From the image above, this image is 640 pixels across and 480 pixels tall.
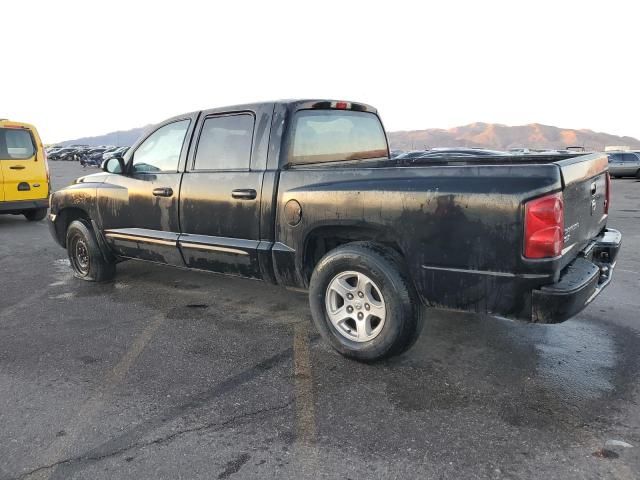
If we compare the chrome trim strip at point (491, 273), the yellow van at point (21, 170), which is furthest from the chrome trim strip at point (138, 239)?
the yellow van at point (21, 170)

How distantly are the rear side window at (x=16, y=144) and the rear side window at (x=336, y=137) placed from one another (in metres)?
8.29

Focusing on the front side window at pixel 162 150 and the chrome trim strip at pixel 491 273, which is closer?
the chrome trim strip at pixel 491 273

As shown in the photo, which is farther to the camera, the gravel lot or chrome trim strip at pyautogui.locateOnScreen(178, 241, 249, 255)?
chrome trim strip at pyautogui.locateOnScreen(178, 241, 249, 255)

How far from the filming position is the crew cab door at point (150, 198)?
495 cm

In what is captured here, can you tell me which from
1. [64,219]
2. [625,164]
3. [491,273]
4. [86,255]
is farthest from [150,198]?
[625,164]

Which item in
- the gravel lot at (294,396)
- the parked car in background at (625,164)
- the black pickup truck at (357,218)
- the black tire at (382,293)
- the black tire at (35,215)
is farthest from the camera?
the parked car in background at (625,164)

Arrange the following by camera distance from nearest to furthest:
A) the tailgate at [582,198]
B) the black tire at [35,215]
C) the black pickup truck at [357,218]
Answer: the black pickup truck at [357,218]
the tailgate at [582,198]
the black tire at [35,215]

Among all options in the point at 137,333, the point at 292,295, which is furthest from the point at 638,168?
the point at 137,333

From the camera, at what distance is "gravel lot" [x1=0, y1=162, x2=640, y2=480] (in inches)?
102

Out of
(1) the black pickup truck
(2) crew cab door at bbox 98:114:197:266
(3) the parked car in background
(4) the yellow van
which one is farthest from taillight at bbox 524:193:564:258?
(3) the parked car in background

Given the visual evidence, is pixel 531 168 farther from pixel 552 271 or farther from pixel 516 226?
pixel 552 271

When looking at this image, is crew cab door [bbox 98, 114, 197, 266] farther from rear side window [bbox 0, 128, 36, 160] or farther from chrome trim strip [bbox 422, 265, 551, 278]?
rear side window [bbox 0, 128, 36, 160]

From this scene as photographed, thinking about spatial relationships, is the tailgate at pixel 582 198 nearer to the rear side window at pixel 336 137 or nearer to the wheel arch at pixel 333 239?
the wheel arch at pixel 333 239

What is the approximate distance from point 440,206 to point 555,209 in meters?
0.65
